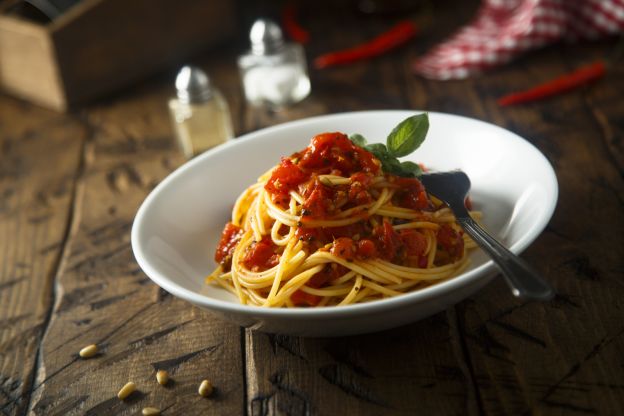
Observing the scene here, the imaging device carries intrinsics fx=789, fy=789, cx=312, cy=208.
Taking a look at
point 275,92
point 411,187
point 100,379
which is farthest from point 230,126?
point 100,379

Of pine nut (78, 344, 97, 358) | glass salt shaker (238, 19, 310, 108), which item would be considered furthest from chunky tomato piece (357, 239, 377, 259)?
glass salt shaker (238, 19, 310, 108)

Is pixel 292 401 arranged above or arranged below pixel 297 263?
below

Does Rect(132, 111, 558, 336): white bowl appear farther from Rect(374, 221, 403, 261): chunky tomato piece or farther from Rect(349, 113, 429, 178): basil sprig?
Rect(349, 113, 429, 178): basil sprig

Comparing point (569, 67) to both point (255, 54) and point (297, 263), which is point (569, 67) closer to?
point (255, 54)

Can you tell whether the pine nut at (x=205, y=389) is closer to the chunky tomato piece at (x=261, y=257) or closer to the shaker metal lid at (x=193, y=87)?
the chunky tomato piece at (x=261, y=257)

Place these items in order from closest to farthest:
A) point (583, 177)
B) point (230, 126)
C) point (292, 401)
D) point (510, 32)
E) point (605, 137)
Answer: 1. point (292, 401)
2. point (583, 177)
3. point (605, 137)
4. point (230, 126)
5. point (510, 32)

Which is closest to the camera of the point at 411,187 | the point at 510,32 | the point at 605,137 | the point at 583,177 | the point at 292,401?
the point at 292,401

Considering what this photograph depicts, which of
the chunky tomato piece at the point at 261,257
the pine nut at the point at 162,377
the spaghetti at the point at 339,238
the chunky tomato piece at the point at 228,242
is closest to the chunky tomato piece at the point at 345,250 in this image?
the spaghetti at the point at 339,238
